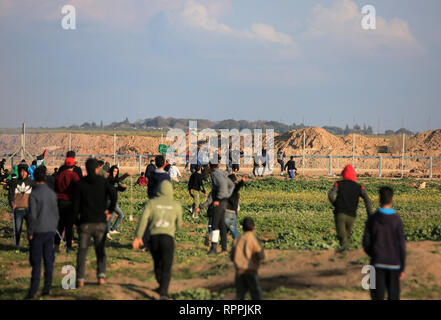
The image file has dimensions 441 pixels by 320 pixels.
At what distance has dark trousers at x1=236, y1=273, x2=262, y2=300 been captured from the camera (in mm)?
7684

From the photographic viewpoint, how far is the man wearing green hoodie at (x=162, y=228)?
28.9 feet

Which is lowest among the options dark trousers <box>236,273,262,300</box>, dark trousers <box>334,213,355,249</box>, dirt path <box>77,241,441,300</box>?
dirt path <box>77,241,441,300</box>

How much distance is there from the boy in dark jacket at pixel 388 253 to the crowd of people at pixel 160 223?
0.04 ft

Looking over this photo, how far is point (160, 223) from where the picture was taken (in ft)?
29.0

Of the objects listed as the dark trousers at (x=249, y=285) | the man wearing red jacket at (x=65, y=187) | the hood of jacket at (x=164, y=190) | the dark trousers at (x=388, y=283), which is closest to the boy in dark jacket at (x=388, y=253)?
the dark trousers at (x=388, y=283)

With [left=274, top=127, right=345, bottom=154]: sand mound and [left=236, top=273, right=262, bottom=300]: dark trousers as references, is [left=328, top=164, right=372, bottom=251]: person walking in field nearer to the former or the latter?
[left=236, top=273, right=262, bottom=300]: dark trousers

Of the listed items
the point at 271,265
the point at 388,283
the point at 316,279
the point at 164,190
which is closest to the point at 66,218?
the point at 164,190

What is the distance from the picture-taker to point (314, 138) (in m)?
82.8

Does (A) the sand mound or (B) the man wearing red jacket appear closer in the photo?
(B) the man wearing red jacket

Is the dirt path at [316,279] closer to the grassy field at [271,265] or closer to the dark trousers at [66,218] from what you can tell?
the grassy field at [271,265]

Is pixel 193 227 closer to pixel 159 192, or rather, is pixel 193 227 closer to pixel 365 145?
pixel 159 192

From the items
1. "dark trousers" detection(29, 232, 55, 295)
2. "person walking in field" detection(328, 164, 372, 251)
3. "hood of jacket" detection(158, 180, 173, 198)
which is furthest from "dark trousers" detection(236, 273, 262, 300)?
"person walking in field" detection(328, 164, 372, 251)

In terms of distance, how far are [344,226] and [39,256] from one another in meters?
5.94
